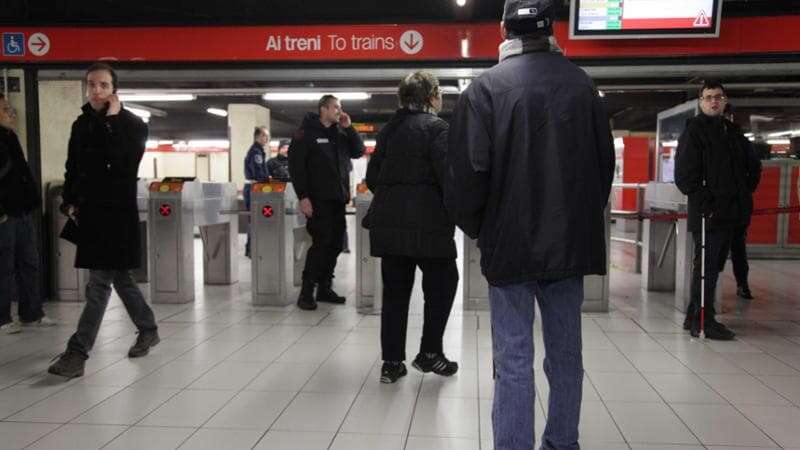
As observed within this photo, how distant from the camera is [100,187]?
3252 millimetres

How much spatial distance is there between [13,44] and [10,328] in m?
2.41

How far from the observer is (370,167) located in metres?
3.18

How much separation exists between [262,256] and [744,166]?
3522mm

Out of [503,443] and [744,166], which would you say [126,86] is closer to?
[744,166]

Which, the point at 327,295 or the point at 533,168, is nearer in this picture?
the point at 533,168

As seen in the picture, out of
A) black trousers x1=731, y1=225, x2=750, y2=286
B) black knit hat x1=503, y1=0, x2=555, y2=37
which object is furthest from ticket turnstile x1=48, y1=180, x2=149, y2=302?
black trousers x1=731, y1=225, x2=750, y2=286

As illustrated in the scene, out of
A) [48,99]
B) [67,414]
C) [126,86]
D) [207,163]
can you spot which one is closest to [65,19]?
[48,99]

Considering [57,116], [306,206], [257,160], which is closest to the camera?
[306,206]

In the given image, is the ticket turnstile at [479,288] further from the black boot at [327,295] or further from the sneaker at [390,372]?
the sneaker at [390,372]

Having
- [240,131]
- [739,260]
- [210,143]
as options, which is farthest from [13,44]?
[210,143]

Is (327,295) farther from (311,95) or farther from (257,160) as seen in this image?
(311,95)

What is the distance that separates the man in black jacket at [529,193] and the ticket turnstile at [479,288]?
3.01 m

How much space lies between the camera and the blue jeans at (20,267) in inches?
162

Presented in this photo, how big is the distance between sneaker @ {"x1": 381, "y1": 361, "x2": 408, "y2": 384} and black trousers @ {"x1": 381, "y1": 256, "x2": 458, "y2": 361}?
0.03 metres
